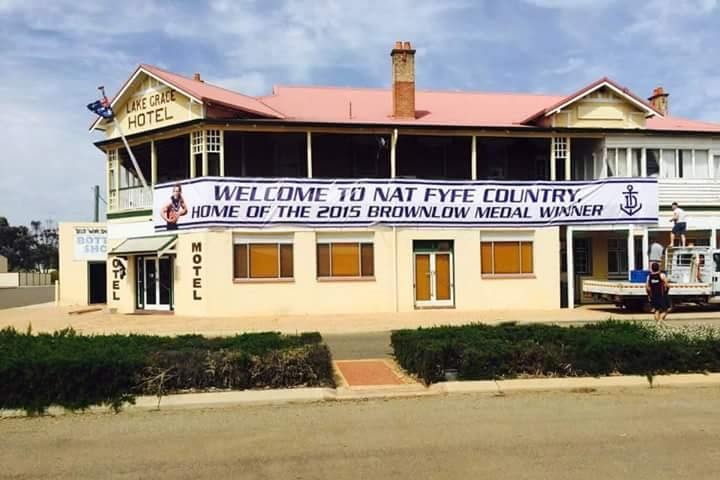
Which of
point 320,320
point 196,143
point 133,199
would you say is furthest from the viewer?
point 133,199

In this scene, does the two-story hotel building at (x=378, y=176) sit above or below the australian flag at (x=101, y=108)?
below

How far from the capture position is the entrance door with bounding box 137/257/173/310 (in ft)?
81.4

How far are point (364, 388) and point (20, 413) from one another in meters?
4.06

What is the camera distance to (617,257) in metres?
27.5

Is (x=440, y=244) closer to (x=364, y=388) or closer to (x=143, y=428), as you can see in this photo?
(x=364, y=388)

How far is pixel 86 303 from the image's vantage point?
1238 inches

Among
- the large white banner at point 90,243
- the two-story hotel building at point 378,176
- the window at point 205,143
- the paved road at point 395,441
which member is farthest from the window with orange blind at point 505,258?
the large white banner at point 90,243

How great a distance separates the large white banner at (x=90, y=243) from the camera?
101 feet

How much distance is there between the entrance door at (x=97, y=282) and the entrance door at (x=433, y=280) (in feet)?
49.1

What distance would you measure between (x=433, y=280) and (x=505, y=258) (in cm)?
269

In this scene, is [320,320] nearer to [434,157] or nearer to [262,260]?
[262,260]

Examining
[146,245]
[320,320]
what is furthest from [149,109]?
[320,320]

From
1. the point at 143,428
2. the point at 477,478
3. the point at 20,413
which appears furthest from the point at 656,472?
the point at 20,413

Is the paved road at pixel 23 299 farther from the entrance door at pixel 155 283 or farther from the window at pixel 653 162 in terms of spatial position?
the window at pixel 653 162
